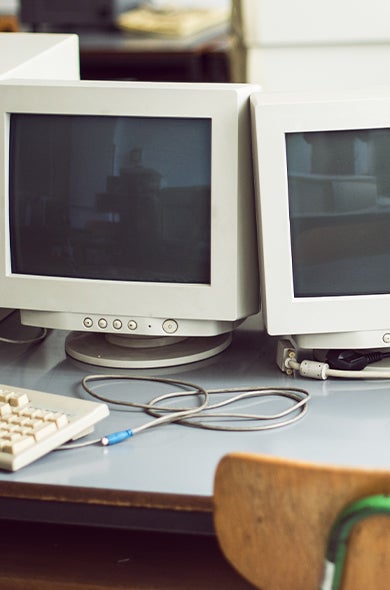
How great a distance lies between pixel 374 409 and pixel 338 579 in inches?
17.9

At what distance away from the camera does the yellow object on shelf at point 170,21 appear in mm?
4762

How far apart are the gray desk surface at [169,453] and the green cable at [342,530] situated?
22 centimetres

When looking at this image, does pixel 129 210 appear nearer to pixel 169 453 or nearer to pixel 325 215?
pixel 325 215

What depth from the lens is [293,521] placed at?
116 centimetres

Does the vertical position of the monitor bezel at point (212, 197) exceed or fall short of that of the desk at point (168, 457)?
it exceeds it

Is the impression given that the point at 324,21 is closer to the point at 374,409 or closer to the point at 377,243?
the point at 377,243

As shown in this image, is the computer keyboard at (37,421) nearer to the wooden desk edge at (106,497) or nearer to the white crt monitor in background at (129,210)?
the wooden desk edge at (106,497)

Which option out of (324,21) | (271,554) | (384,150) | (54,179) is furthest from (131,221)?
(324,21)

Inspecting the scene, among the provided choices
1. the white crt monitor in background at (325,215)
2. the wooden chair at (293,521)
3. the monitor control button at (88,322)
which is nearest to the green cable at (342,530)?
the wooden chair at (293,521)

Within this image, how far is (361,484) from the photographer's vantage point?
111 cm

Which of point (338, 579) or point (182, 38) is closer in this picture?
point (338, 579)

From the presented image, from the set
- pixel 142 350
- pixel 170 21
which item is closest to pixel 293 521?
pixel 142 350

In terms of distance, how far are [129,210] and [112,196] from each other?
4cm

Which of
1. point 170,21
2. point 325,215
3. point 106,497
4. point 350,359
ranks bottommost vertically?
point 106,497
